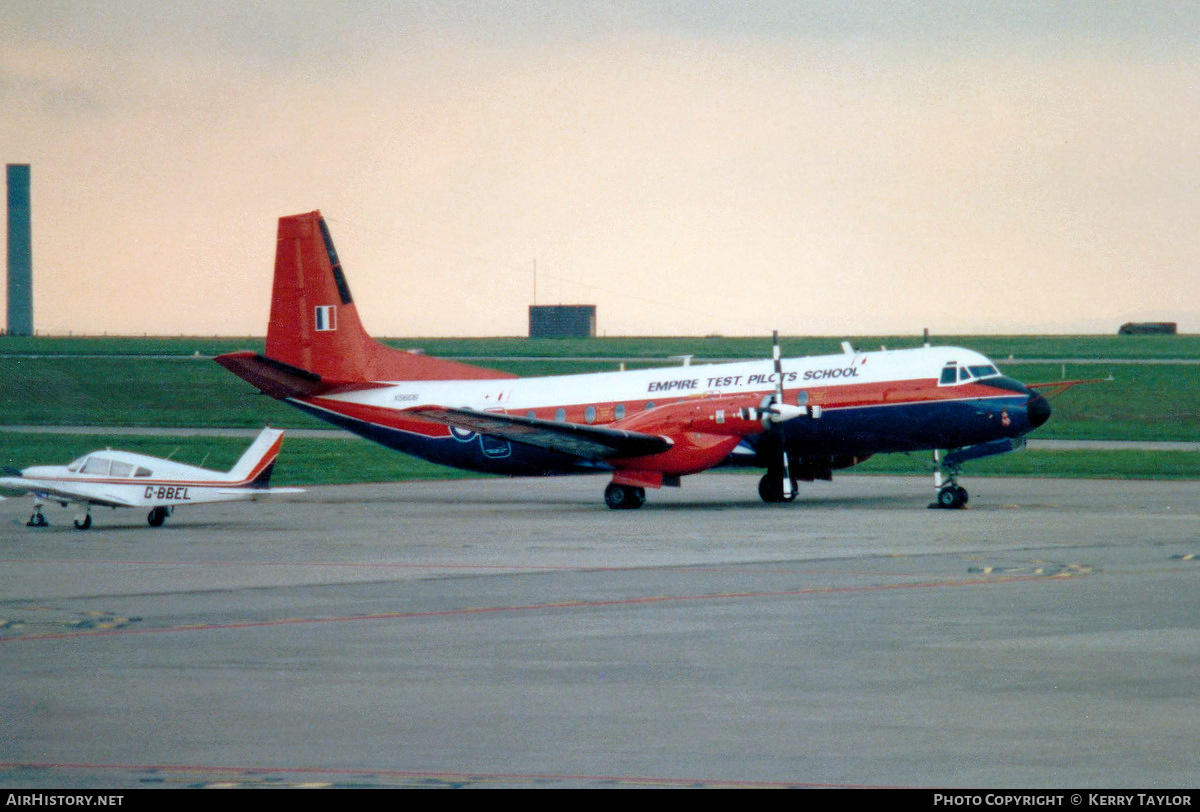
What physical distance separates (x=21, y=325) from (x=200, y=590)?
188 meters

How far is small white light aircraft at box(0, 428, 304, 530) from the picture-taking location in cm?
3278

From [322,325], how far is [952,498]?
1949cm

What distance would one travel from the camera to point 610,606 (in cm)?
2069

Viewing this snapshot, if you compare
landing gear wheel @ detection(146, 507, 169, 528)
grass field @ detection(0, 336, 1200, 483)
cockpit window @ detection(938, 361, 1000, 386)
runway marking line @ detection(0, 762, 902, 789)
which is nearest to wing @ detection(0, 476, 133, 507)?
landing gear wheel @ detection(146, 507, 169, 528)

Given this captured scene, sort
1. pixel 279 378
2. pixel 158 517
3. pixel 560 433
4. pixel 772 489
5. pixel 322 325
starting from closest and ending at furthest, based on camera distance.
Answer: pixel 158 517
pixel 560 433
pixel 772 489
pixel 279 378
pixel 322 325

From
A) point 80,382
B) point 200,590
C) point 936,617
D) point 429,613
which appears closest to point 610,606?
point 429,613

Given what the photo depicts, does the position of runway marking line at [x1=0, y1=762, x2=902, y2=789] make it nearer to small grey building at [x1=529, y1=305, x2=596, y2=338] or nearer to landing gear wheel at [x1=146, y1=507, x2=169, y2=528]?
landing gear wheel at [x1=146, y1=507, x2=169, y2=528]

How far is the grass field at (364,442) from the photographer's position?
55.5 meters

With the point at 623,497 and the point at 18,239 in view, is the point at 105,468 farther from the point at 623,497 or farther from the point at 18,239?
the point at 18,239

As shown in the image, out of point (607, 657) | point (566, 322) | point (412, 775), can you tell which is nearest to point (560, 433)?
point (607, 657)

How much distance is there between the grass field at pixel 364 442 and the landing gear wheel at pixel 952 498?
14543mm

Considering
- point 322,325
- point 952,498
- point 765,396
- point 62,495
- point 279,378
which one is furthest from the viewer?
point 322,325

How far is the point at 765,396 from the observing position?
128 feet

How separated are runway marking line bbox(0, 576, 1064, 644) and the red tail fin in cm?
2384
